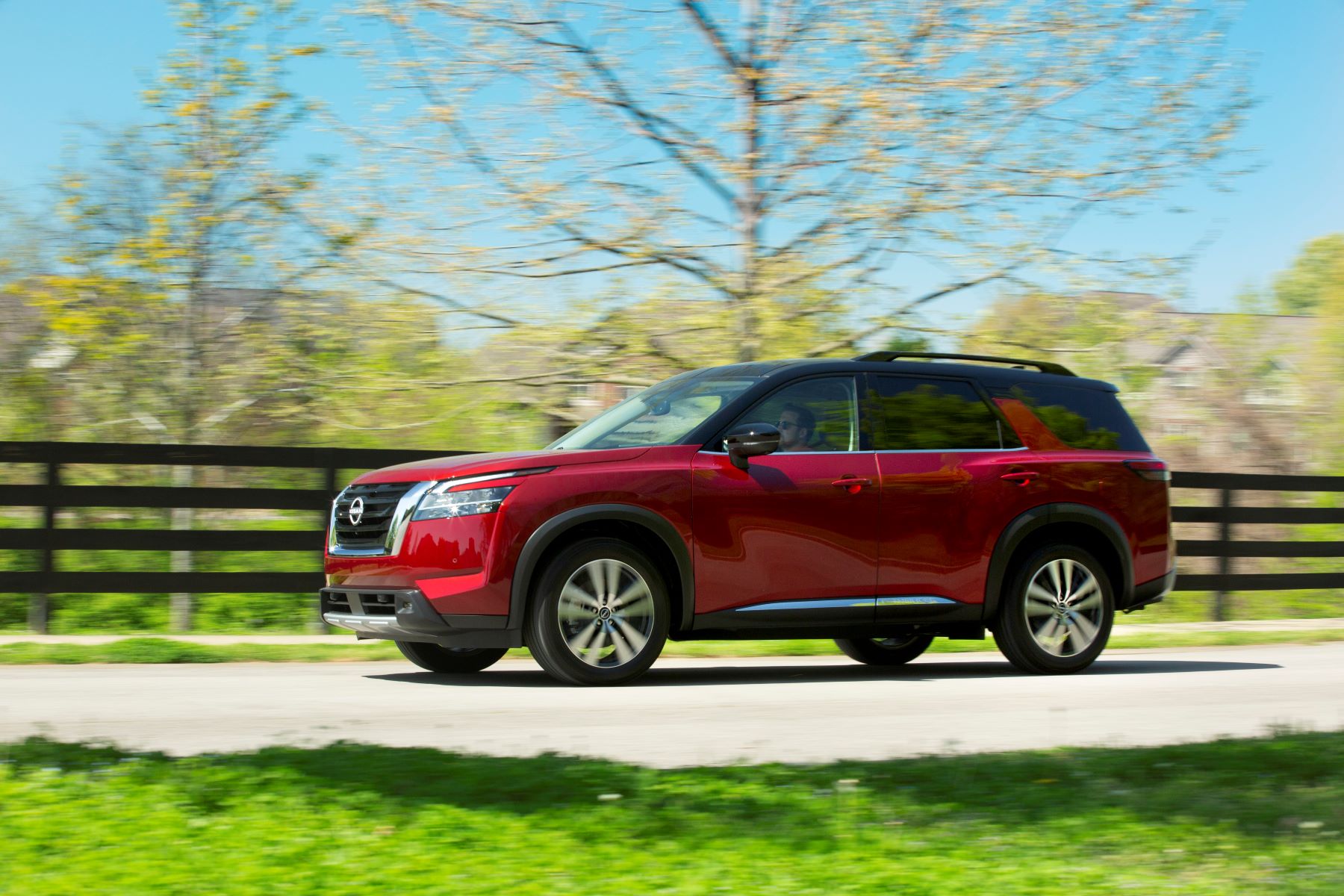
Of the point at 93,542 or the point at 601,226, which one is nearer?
the point at 93,542

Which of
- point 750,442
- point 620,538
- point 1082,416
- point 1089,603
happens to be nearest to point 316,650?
point 620,538

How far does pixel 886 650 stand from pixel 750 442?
2.88 m

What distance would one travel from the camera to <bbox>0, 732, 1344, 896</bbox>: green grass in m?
3.84

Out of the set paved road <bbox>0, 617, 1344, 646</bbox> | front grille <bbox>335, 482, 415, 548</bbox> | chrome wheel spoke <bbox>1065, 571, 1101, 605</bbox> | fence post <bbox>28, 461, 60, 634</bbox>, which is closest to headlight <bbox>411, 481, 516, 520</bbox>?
front grille <bbox>335, 482, 415, 548</bbox>

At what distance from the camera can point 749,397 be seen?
29.4ft

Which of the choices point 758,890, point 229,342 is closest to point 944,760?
point 758,890

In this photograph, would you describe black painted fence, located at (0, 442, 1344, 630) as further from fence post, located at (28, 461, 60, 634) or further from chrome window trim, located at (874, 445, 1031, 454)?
chrome window trim, located at (874, 445, 1031, 454)

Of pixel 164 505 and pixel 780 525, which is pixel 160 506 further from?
pixel 780 525

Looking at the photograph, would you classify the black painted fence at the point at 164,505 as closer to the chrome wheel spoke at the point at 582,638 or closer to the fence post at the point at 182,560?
the fence post at the point at 182,560

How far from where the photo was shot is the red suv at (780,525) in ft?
27.1

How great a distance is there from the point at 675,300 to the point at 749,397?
6007mm

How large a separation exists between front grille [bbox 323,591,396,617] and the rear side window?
164 inches

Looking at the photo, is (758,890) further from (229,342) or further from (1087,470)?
(229,342)

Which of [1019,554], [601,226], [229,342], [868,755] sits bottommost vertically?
[868,755]
